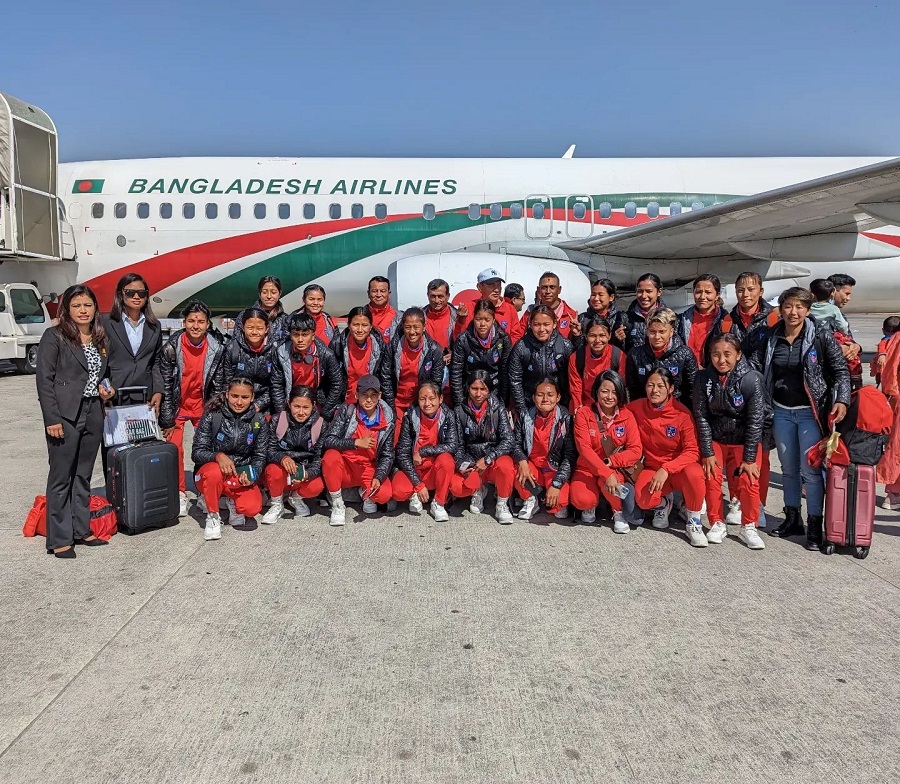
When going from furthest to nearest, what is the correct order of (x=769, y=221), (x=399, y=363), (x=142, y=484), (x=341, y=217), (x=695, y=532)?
(x=341, y=217), (x=769, y=221), (x=399, y=363), (x=142, y=484), (x=695, y=532)

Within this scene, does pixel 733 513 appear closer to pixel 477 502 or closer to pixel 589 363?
pixel 589 363

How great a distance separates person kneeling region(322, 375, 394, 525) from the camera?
17.7ft

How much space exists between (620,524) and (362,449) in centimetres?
202

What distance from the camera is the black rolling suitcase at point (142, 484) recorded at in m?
5.02

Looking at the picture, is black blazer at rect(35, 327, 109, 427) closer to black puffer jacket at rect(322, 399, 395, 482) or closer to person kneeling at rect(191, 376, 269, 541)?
person kneeling at rect(191, 376, 269, 541)

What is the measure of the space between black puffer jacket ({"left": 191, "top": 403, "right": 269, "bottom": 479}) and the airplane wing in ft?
21.7

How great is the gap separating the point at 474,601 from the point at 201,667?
1.48m

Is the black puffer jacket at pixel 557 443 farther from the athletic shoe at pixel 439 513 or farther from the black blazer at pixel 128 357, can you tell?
the black blazer at pixel 128 357

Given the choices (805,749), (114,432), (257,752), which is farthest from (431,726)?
(114,432)

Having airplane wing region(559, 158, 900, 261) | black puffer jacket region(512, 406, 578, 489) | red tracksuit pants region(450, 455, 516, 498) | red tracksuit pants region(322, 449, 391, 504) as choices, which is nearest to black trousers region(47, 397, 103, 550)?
red tracksuit pants region(322, 449, 391, 504)

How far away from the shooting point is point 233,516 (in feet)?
17.5

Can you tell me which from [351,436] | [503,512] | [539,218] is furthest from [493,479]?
A: [539,218]

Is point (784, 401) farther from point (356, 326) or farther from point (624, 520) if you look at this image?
point (356, 326)

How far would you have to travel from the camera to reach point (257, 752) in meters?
2.65
